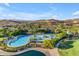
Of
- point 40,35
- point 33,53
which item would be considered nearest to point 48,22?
point 40,35

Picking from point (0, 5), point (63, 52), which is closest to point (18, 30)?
point (0, 5)


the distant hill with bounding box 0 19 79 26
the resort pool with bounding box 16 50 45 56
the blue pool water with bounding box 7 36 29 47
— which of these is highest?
the distant hill with bounding box 0 19 79 26

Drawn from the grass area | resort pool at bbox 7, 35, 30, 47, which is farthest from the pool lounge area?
the grass area

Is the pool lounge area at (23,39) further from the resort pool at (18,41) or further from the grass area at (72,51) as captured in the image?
the grass area at (72,51)

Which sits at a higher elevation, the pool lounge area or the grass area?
the pool lounge area

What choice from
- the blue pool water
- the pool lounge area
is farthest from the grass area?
the blue pool water

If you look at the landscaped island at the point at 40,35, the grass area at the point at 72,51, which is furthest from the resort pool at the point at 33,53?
the grass area at the point at 72,51

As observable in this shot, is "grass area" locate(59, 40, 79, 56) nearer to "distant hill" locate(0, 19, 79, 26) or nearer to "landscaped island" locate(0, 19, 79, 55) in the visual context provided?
"landscaped island" locate(0, 19, 79, 55)

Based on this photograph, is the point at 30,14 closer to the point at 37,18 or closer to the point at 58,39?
the point at 37,18
